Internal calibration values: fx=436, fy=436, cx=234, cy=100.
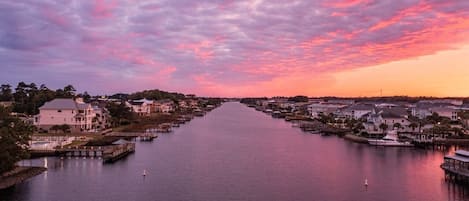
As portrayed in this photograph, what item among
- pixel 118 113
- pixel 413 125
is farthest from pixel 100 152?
pixel 413 125

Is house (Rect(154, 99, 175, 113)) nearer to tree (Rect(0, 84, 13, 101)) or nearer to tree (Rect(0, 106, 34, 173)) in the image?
tree (Rect(0, 84, 13, 101))

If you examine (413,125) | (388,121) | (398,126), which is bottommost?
(398,126)

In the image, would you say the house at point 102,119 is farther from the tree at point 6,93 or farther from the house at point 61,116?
the tree at point 6,93

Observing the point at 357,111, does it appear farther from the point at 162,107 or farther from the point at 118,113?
the point at 162,107

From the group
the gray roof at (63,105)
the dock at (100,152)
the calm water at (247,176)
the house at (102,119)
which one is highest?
the gray roof at (63,105)

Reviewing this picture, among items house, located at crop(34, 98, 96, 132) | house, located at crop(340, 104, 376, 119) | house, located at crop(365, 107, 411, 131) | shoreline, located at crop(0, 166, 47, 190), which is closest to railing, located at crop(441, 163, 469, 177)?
house, located at crop(365, 107, 411, 131)

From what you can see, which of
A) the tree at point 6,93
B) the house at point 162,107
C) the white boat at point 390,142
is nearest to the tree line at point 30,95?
the tree at point 6,93

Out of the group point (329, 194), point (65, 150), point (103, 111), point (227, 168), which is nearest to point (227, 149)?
point (227, 168)
